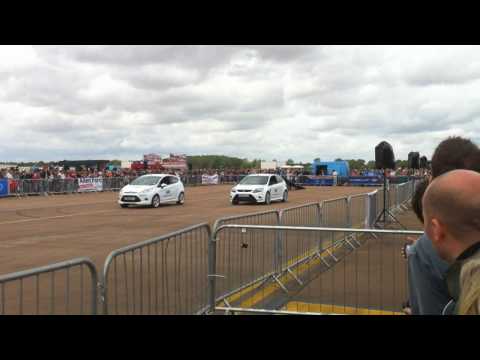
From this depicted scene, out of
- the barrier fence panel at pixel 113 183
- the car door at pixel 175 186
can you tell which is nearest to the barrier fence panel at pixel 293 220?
the car door at pixel 175 186

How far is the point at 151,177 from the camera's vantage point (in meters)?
22.8

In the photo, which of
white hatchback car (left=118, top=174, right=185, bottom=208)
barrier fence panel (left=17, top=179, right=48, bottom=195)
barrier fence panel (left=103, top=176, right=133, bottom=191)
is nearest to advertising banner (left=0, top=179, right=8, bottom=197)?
barrier fence panel (left=17, top=179, right=48, bottom=195)

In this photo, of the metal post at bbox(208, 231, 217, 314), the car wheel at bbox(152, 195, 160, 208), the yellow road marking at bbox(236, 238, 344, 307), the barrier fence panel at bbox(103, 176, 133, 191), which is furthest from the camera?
the barrier fence panel at bbox(103, 176, 133, 191)

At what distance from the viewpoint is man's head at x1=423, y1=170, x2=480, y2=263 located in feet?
6.10

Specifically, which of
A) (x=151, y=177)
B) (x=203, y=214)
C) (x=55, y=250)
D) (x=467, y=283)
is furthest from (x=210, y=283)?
(x=151, y=177)

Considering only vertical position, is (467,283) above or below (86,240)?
above

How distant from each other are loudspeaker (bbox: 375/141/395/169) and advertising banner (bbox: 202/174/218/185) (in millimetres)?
39331

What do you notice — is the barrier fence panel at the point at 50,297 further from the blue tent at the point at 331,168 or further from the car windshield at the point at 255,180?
the blue tent at the point at 331,168

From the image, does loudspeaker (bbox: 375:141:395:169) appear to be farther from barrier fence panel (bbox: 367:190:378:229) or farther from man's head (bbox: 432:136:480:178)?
man's head (bbox: 432:136:480:178)

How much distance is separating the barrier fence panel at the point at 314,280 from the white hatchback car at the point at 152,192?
44.6 feet
